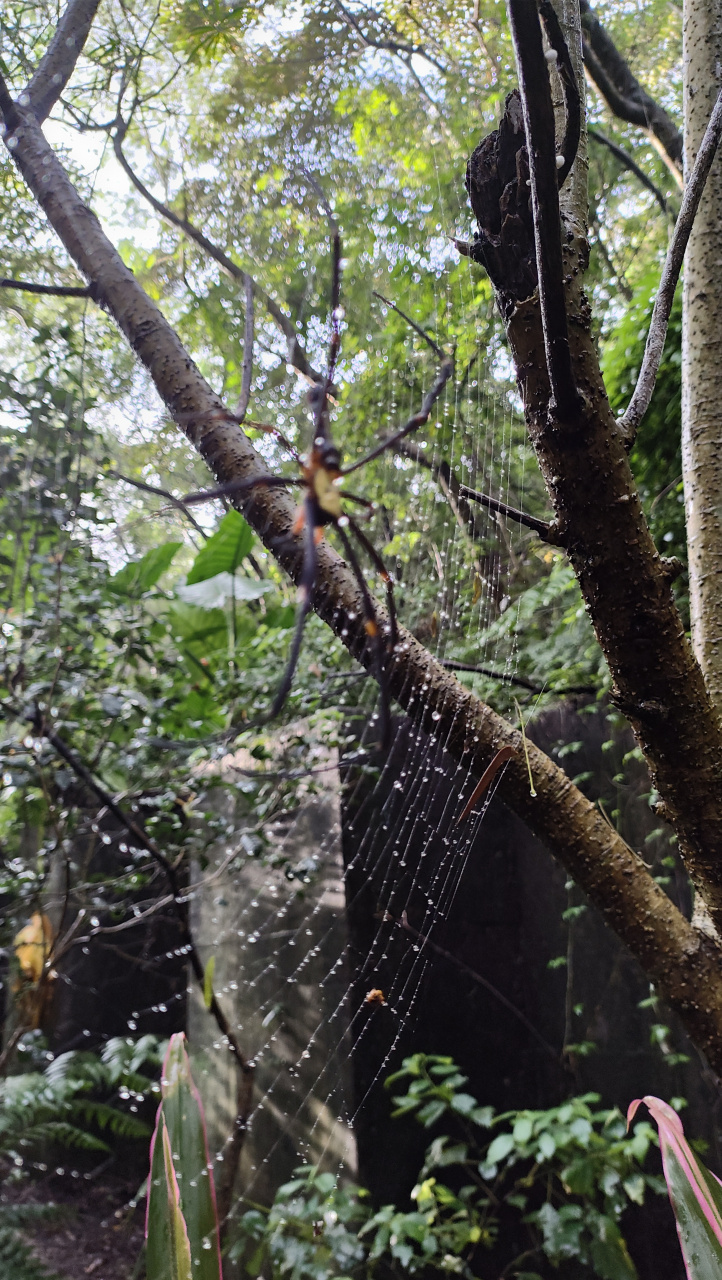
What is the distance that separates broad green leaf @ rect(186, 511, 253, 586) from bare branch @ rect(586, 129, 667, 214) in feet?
3.28

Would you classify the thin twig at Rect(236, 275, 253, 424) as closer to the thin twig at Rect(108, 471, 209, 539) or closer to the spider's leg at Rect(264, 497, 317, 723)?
the thin twig at Rect(108, 471, 209, 539)

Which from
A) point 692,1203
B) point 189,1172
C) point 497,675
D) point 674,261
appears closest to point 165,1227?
point 189,1172

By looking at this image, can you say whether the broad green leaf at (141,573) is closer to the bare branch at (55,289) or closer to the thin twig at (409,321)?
the bare branch at (55,289)

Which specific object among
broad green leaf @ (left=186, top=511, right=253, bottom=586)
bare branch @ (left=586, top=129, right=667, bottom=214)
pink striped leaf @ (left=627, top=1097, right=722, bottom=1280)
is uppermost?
bare branch @ (left=586, top=129, right=667, bottom=214)

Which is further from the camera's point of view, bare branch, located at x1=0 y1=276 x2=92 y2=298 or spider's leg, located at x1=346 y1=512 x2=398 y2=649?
bare branch, located at x1=0 y1=276 x2=92 y2=298

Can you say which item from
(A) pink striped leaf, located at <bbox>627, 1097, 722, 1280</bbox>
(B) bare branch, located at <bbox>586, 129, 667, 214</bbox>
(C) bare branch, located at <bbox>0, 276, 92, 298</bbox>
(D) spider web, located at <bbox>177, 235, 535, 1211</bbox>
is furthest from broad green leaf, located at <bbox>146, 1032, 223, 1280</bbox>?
(B) bare branch, located at <bbox>586, 129, 667, 214</bbox>

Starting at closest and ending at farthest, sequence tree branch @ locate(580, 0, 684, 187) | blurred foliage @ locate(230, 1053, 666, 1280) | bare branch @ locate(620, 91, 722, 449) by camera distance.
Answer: bare branch @ locate(620, 91, 722, 449) < blurred foliage @ locate(230, 1053, 666, 1280) < tree branch @ locate(580, 0, 684, 187)

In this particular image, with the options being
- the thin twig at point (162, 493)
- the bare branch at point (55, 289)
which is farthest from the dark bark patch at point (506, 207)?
the bare branch at point (55, 289)

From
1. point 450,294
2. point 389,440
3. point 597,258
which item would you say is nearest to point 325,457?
point 389,440

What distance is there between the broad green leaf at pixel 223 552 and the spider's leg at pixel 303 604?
68 cm

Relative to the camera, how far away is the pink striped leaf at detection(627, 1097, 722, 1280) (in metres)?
0.43

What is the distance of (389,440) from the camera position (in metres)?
0.37

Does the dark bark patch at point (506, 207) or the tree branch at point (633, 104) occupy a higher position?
the tree branch at point (633, 104)

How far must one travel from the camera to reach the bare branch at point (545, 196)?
288mm
